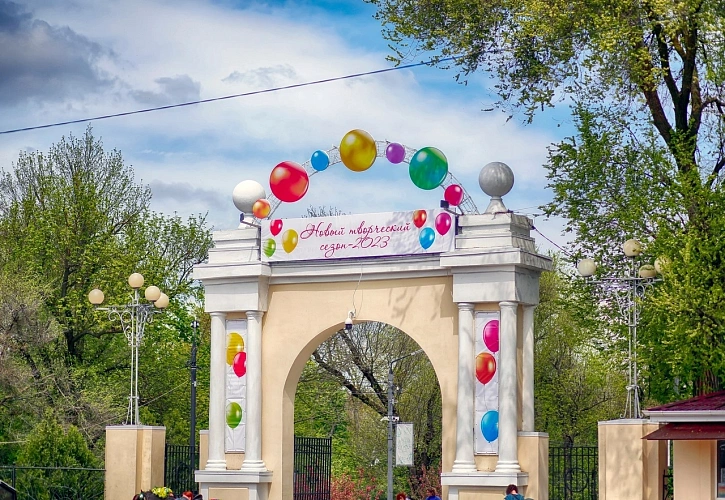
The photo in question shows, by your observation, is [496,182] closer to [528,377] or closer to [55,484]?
[528,377]

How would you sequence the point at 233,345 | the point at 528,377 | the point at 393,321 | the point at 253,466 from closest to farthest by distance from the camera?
the point at 528,377 < the point at 393,321 < the point at 253,466 < the point at 233,345

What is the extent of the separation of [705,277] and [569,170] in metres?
6.41

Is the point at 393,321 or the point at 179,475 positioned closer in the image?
the point at 393,321

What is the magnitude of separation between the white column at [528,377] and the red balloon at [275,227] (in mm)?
5321

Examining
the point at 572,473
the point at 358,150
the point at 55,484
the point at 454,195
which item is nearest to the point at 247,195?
the point at 358,150

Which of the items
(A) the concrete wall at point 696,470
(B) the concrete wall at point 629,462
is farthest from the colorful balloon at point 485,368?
(A) the concrete wall at point 696,470

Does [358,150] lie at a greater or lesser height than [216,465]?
greater

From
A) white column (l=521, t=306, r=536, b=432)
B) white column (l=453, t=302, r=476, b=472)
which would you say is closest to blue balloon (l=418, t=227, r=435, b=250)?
white column (l=453, t=302, r=476, b=472)

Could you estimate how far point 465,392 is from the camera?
2356cm

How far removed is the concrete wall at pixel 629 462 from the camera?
73.0ft

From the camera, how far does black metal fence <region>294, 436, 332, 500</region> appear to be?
28.1 m

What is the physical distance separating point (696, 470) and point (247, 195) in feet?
34.6

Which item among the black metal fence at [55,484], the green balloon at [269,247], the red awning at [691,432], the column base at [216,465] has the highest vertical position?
the green balloon at [269,247]

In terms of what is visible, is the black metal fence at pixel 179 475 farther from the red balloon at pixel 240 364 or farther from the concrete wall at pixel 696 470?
the concrete wall at pixel 696 470
